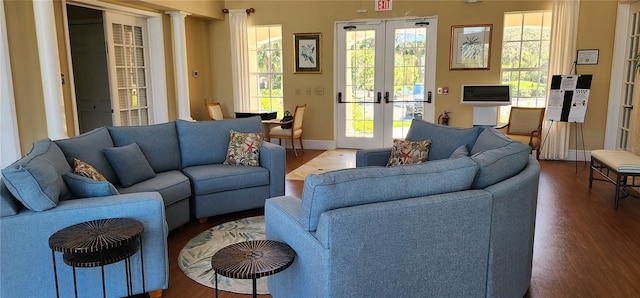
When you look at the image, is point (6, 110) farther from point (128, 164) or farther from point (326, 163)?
point (326, 163)

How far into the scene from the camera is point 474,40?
689 cm

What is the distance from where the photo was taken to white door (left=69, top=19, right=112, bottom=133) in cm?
692

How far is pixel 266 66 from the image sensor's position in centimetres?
800

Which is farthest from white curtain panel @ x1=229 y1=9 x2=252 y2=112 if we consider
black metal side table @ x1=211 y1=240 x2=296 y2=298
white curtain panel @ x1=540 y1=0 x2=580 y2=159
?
black metal side table @ x1=211 y1=240 x2=296 y2=298

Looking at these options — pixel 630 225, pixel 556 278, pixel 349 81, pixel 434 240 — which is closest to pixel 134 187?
pixel 434 240

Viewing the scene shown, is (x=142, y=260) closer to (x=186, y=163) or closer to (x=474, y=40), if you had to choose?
(x=186, y=163)

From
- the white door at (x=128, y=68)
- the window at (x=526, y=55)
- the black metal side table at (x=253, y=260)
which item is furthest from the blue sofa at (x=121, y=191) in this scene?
the window at (x=526, y=55)

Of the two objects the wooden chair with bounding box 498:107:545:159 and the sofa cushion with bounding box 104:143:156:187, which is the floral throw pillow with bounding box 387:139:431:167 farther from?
the wooden chair with bounding box 498:107:545:159

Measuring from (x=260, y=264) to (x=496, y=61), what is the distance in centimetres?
593

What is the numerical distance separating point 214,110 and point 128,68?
1688 millimetres

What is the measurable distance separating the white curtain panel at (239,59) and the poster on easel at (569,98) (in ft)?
15.9

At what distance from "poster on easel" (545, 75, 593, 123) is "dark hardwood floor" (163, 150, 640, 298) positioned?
4.10 ft

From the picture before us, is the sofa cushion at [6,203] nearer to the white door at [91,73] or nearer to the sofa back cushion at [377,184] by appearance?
the sofa back cushion at [377,184]

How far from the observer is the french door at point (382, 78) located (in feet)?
23.8
